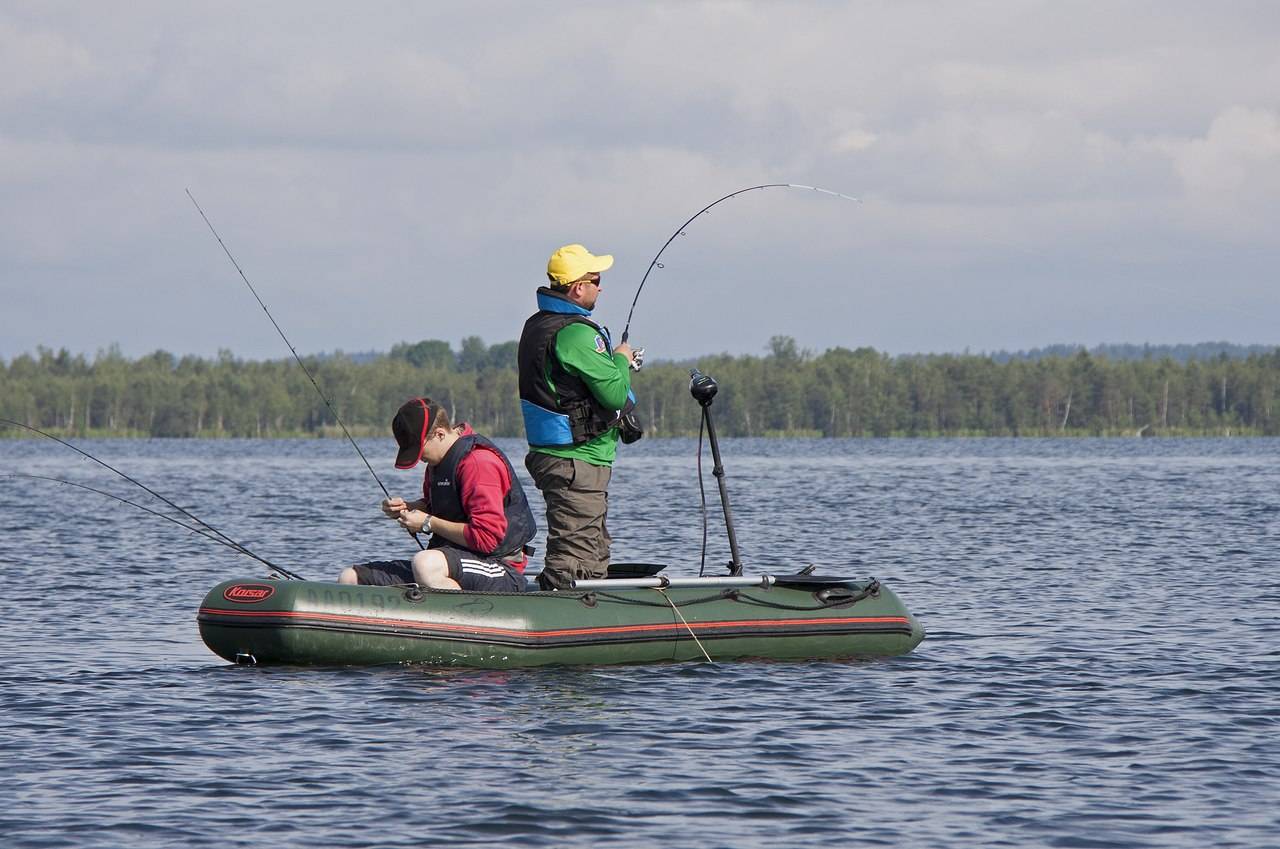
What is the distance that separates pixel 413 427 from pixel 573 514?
3.53ft

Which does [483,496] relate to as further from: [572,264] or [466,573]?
[572,264]

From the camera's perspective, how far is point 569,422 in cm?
923

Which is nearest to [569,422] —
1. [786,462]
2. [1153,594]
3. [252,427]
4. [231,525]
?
[1153,594]

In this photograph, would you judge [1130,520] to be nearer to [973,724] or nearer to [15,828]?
[973,724]

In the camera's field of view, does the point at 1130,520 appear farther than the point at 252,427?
No

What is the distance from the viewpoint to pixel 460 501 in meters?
9.15

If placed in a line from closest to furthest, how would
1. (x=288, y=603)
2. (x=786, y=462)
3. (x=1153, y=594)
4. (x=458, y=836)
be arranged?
(x=458, y=836) < (x=288, y=603) < (x=1153, y=594) < (x=786, y=462)

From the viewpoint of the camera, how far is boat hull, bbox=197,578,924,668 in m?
9.09

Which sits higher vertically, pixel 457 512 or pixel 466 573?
pixel 457 512

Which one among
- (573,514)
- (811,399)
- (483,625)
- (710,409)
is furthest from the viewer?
(811,399)

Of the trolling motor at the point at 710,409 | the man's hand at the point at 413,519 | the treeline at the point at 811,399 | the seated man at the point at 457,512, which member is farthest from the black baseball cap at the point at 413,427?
the treeline at the point at 811,399

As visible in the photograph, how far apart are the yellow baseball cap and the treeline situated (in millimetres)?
109622


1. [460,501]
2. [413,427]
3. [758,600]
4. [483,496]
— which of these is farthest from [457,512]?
[758,600]

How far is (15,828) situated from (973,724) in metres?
4.44
